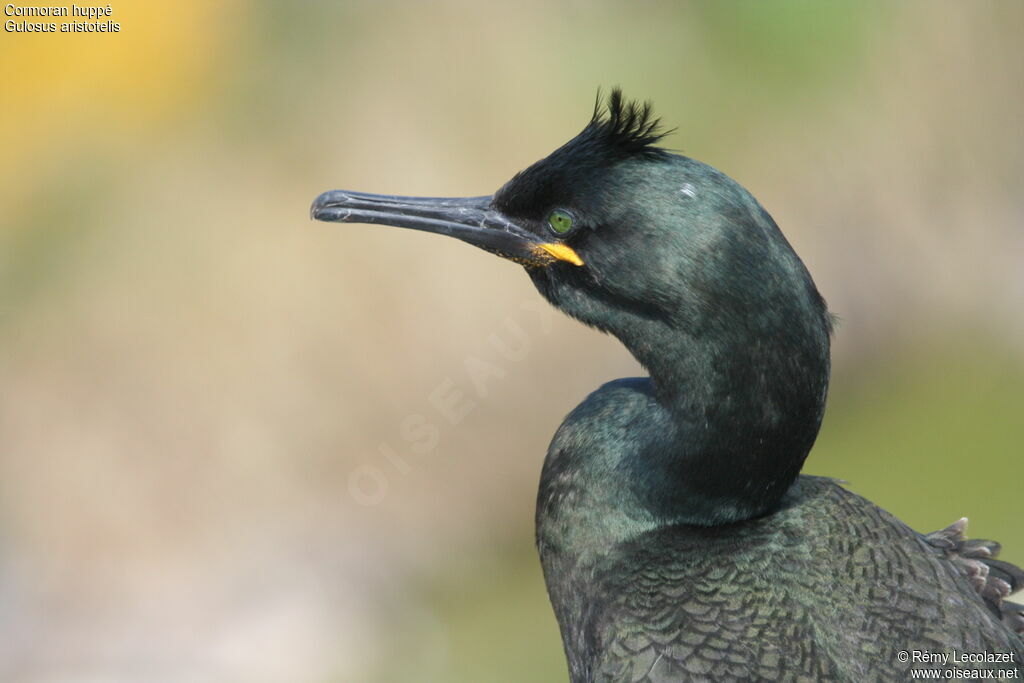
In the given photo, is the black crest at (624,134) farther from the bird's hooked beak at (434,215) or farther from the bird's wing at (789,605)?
the bird's wing at (789,605)

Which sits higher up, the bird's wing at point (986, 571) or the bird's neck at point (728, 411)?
the bird's neck at point (728, 411)

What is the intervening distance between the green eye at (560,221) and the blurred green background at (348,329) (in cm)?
278

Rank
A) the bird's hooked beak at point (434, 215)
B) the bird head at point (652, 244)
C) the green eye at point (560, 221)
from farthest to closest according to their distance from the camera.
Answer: the bird's hooked beak at point (434, 215), the green eye at point (560, 221), the bird head at point (652, 244)

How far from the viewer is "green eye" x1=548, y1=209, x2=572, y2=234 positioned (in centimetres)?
288

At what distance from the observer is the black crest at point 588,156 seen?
2781 mm

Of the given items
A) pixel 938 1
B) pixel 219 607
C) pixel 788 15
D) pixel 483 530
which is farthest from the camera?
pixel 938 1

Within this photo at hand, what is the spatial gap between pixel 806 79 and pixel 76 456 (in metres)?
4.37

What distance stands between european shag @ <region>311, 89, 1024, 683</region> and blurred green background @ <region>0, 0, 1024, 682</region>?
92.6 inches

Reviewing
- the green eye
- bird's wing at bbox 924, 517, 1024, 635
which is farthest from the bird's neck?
bird's wing at bbox 924, 517, 1024, 635

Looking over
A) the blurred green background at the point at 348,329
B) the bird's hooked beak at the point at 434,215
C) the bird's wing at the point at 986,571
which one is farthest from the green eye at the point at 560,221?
the blurred green background at the point at 348,329

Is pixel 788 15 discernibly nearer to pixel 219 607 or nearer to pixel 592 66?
pixel 592 66

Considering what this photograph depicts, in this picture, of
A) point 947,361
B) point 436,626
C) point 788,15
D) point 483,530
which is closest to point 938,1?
→ point 788,15

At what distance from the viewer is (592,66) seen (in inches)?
247

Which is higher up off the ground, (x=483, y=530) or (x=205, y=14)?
(x=205, y=14)
